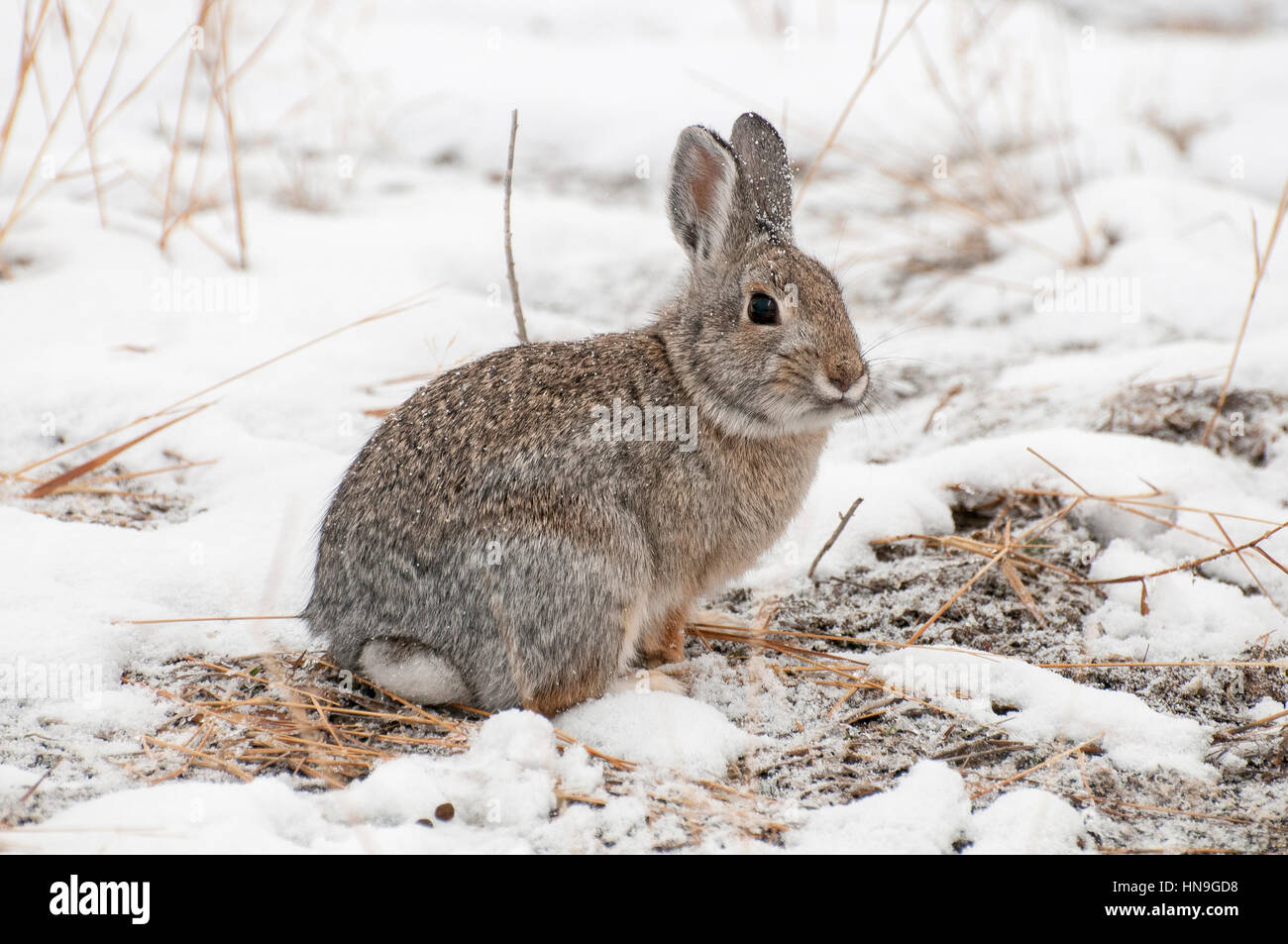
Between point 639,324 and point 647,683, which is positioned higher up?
point 639,324

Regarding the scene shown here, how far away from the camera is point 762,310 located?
11.7ft

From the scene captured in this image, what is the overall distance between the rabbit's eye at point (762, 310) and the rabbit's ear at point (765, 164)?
34 cm

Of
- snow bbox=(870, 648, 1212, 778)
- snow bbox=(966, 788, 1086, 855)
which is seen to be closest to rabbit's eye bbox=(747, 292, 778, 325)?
snow bbox=(870, 648, 1212, 778)

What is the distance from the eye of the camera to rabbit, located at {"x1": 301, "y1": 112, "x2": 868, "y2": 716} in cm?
327

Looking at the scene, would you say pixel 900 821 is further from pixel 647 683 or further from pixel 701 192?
pixel 701 192

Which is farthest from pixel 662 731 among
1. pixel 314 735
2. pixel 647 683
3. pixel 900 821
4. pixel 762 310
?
pixel 762 310

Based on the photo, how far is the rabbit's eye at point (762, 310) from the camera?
3.55 m

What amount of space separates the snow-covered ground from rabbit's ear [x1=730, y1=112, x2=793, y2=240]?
75cm

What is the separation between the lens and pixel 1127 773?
299 centimetres

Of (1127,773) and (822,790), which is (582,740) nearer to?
(822,790)

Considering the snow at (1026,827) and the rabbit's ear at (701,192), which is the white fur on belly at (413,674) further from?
the rabbit's ear at (701,192)

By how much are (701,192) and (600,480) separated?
1.08 m
